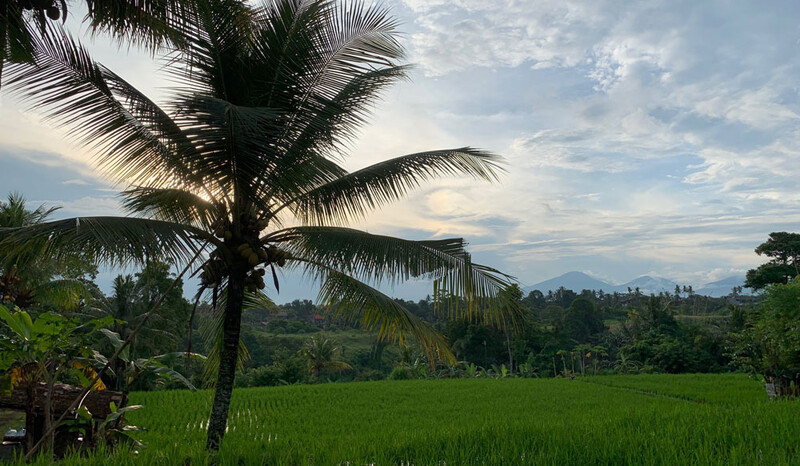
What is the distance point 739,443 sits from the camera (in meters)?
4.17

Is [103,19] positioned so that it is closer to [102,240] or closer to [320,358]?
[102,240]

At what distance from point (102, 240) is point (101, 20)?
3.08m

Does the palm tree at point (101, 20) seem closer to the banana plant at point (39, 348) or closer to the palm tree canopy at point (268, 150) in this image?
the palm tree canopy at point (268, 150)

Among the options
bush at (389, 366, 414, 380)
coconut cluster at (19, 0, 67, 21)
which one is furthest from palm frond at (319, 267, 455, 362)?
bush at (389, 366, 414, 380)

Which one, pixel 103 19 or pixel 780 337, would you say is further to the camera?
pixel 780 337

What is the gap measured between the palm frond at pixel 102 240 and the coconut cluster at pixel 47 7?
2.42m

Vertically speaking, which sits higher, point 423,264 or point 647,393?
point 423,264

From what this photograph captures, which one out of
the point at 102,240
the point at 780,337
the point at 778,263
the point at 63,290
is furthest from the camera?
the point at 778,263

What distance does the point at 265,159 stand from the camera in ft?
17.3

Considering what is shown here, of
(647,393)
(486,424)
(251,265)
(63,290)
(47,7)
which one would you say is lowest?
(647,393)

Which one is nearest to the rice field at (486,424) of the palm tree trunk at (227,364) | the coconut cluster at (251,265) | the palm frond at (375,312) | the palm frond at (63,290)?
the palm tree trunk at (227,364)

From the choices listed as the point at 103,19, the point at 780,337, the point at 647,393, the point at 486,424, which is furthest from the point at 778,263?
the point at 103,19

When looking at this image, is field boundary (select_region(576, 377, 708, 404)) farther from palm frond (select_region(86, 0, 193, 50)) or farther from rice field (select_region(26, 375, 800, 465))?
palm frond (select_region(86, 0, 193, 50))

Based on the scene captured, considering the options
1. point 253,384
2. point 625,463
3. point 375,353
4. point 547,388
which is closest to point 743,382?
point 547,388
